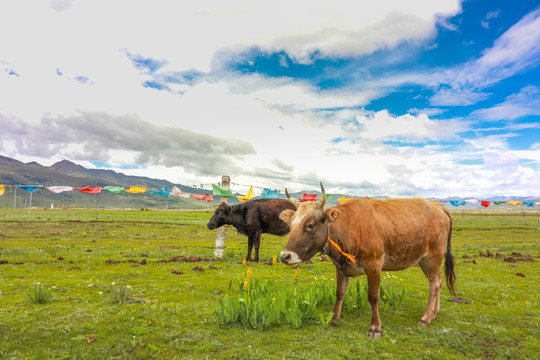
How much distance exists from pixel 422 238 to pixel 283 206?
34.3 feet

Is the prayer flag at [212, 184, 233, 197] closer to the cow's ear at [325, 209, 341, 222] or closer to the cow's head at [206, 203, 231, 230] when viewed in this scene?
the cow's head at [206, 203, 231, 230]

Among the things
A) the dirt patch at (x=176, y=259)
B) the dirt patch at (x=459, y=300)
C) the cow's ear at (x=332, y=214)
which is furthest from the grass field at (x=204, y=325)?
the dirt patch at (x=176, y=259)

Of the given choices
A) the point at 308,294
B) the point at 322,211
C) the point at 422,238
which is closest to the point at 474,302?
the point at 422,238

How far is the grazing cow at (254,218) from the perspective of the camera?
17.0 metres

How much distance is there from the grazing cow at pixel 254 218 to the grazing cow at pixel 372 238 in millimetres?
9471

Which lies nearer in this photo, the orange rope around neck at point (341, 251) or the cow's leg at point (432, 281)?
the orange rope around neck at point (341, 251)

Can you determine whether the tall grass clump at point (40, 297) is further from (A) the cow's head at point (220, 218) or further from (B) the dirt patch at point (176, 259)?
(A) the cow's head at point (220, 218)

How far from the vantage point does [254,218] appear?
1698cm

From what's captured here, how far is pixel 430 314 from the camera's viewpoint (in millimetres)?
7742

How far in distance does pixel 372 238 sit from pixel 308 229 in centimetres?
168

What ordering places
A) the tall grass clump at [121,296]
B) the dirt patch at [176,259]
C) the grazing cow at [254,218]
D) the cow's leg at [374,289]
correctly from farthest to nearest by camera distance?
the grazing cow at [254,218]
the dirt patch at [176,259]
the tall grass clump at [121,296]
the cow's leg at [374,289]

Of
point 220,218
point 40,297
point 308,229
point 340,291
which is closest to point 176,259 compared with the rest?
point 220,218

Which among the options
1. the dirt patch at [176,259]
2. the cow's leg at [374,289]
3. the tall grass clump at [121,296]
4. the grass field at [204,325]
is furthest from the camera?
the dirt patch at [176,259]

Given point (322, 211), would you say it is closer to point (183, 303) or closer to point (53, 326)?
point (183, 303)
